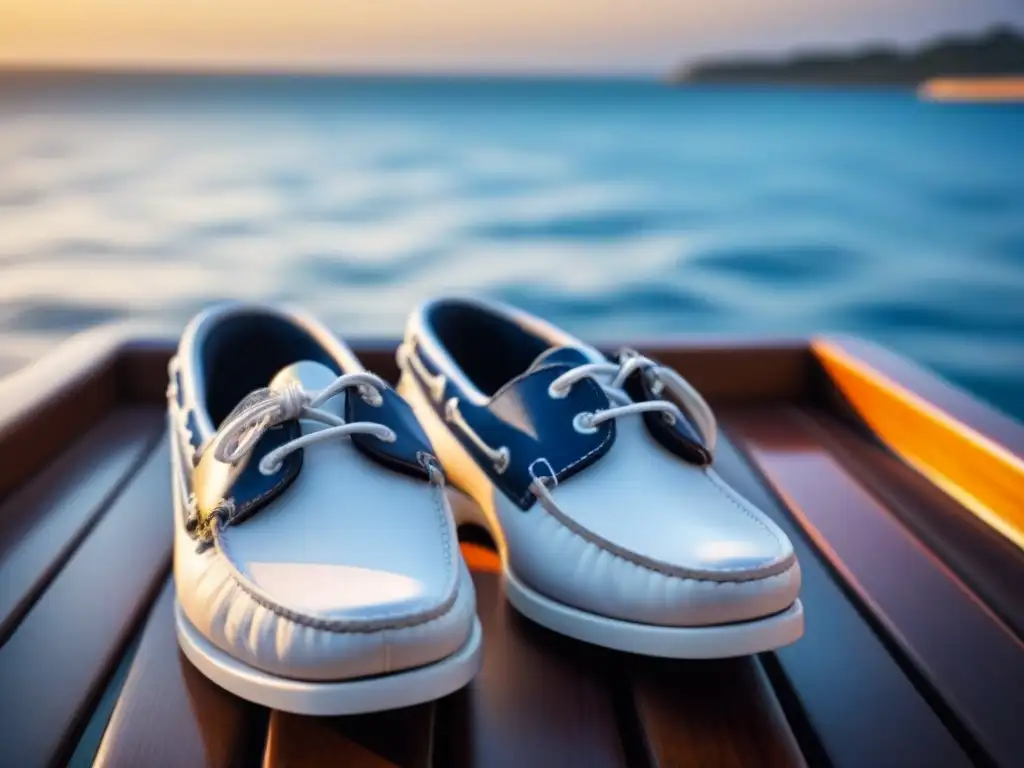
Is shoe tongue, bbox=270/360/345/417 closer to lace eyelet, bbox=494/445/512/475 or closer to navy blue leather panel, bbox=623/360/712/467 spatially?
lace eyelet, bbox=494/445/512/475

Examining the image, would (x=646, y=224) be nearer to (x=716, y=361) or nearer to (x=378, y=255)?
(x=378, y=255)

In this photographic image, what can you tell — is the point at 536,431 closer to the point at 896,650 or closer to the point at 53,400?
the point at 896,650

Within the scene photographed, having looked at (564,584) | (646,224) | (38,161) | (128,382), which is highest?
(564,584)

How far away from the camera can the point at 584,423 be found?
72cm

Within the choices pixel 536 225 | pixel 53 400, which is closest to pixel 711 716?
pixel 53 400

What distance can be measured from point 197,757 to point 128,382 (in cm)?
71

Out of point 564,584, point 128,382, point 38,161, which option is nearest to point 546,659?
point 564,584

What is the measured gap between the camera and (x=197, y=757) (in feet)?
1.73

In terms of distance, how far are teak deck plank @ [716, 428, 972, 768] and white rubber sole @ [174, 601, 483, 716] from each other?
21 cm

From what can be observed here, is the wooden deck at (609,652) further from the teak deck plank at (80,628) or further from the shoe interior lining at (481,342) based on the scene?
the shoe interior lining at (481,342)

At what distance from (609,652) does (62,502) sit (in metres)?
0.54

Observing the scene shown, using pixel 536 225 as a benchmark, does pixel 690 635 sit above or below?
above

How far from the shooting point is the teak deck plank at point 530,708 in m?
0.55

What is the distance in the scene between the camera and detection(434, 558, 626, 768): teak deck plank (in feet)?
1.79
